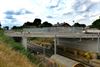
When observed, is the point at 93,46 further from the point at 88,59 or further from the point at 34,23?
the point at 34,23

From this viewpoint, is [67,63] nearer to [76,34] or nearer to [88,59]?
[88,59]

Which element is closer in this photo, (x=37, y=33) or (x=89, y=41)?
(x=37, y=33)

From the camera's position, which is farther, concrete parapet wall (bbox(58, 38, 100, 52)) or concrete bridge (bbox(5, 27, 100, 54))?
concrete parapet wall (bbox(58, 38, 100, 52))

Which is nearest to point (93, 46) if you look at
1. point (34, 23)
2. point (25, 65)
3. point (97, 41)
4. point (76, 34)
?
point (97, 41)

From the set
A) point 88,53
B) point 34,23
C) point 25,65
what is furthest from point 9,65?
point 34,23

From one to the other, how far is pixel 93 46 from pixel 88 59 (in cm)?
1011

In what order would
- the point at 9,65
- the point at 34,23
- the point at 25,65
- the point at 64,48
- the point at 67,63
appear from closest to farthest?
the point at 9,65
the point at 25,65
the point at 67,63
the point at 64,48
the point at 34,23

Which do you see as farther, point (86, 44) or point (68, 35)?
point (86, 44)

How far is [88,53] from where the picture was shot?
67250 mm

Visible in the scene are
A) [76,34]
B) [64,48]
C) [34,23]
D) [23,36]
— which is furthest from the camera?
[34,23]

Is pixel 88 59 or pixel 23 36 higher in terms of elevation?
pixel 23 36

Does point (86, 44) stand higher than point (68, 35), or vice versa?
point (68, 35)

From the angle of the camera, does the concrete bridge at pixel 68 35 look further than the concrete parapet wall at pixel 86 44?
No

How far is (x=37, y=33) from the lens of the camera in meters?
65.8
